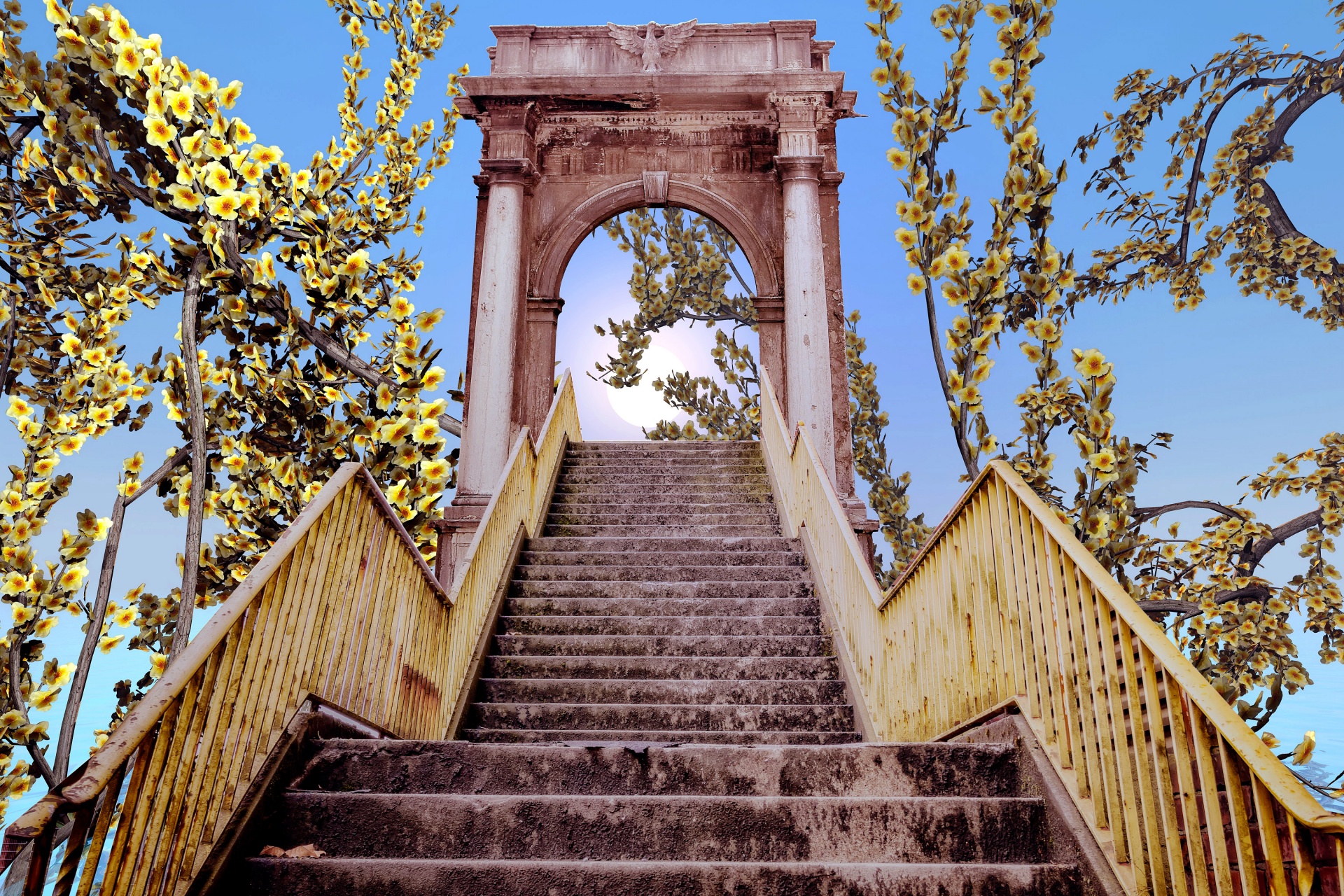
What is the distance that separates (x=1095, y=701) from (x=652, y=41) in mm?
11132

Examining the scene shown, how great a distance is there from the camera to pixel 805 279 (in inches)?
398

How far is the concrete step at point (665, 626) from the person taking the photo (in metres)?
5.82

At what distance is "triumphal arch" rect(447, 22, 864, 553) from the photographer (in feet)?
33.1

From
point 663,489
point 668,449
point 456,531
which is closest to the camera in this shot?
point 663,489

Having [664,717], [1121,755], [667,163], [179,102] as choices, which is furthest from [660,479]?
[1121,755]

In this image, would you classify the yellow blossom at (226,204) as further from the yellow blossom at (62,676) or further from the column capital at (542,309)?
the column capital at (542,309)

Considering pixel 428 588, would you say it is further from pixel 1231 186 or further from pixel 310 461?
pixel 1231 186

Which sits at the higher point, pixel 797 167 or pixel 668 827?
pixel 797 167

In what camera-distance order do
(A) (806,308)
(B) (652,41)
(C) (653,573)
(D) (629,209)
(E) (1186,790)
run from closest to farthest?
1. (E) (1186,790)
2. (C) (653,573)
3. (A) (806,308)
4. (D) (629,209)
5. (B) (652,41)

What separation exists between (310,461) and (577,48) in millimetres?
10020

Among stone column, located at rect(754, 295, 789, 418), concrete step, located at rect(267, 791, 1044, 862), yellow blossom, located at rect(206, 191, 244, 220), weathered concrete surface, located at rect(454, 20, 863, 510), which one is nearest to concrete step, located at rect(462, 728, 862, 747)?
concrete step, located at rect(267, 791, 1044, 862)

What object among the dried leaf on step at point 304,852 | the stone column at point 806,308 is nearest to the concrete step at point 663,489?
the stone column at point 806,308

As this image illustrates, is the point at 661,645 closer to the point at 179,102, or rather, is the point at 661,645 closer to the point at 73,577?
the point at 73,577

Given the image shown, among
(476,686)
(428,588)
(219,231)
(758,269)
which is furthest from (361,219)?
(758,269)
